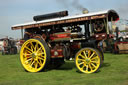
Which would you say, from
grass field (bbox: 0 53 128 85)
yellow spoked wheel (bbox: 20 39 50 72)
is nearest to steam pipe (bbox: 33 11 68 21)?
yellow spoked wheel (bbox: 20 39 50 72)

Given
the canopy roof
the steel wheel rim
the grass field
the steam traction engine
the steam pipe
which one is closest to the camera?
the grass field

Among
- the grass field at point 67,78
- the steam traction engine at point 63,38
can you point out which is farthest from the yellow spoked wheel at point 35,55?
the grass field at point 67,78

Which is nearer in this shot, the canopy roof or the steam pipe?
the canopy roof

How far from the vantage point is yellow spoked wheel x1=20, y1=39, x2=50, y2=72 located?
7.84 metres

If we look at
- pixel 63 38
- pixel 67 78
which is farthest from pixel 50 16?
pixel 67 78

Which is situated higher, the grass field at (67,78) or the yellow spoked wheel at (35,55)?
the yellow spoked wheel at (35,55)

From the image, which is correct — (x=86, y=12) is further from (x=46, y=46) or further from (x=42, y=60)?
(x=42, y=60)

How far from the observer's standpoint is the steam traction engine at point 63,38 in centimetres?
729

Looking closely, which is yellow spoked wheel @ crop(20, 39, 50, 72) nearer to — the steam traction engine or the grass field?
the steam traction engine

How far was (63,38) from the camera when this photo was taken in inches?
313

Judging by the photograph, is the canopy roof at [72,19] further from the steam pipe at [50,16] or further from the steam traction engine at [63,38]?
the steam pipe at [50,16]

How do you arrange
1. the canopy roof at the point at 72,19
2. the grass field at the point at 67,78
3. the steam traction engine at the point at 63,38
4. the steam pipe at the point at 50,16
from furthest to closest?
the steam pipe at the point at 50,16 → the steam traction engine at the point at 63,38 → the canopy roof at the point at 72,19 → the grass field at the point at 67,78

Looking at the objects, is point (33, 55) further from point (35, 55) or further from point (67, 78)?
point (67, 78)

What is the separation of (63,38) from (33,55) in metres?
1.60
